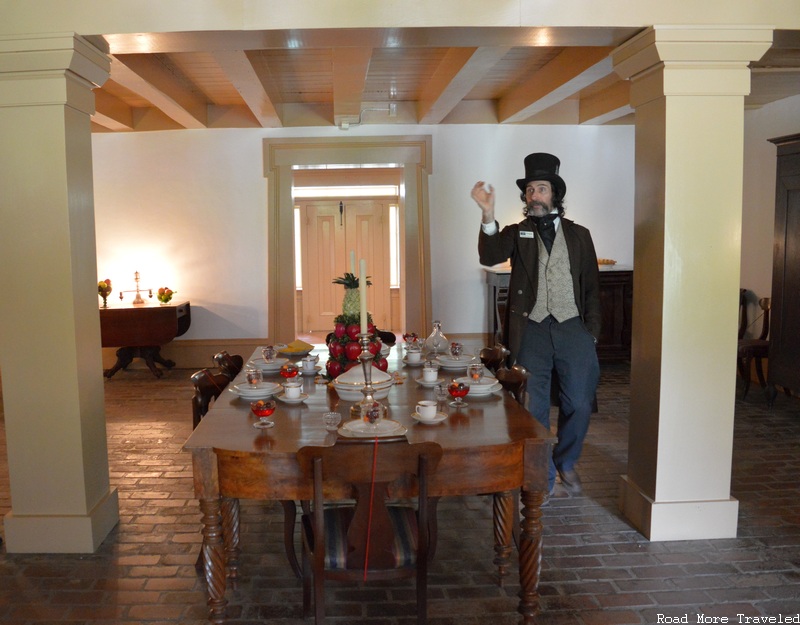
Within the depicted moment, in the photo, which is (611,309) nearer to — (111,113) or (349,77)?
(349,77)

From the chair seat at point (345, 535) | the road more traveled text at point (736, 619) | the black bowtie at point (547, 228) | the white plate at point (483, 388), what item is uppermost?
the black bowtie at point (547, 228)

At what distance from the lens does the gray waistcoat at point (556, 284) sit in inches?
147

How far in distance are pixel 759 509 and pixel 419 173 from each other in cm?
491

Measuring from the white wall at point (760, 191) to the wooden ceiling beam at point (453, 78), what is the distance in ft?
9.62

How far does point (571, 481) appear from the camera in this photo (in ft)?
13.1

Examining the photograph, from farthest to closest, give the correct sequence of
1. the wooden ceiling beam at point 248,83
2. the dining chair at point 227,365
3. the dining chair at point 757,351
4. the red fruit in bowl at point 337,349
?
the dining chair at point 757,351 → the wooden ceiling beam at point 248,83 → the dining chair at point 227,365 → the red fruit in bowl at point 337,349

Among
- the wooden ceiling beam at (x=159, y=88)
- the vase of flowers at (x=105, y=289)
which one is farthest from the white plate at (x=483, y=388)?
the vase of flowers at (x=105, y=289)

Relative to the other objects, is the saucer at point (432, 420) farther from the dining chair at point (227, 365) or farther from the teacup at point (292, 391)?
the dining chair at point (227, 365)

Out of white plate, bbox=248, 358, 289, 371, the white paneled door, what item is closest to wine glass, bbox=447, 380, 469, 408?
white plate, bbox=248, 358, 289, 371

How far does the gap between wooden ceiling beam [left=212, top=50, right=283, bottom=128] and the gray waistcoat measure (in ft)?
7.01

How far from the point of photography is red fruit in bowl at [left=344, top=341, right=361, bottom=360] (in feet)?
10.7

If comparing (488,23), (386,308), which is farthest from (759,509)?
(386,308)

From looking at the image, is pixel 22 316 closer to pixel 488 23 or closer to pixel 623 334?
pixel 488 23

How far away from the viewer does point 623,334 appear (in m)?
7.52
